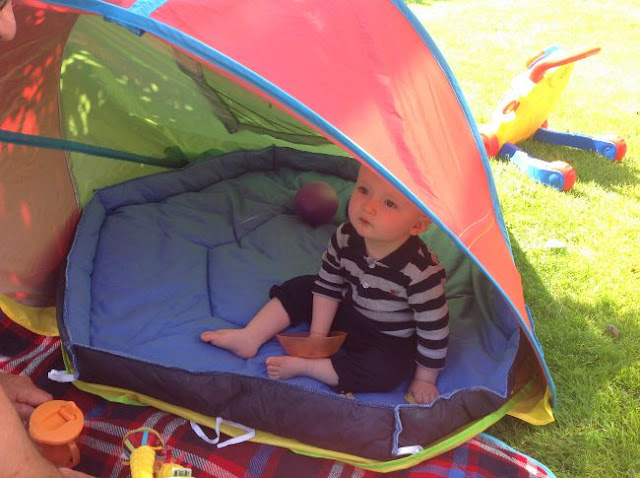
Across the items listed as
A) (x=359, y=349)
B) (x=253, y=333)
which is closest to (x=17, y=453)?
(x=253, y=333)

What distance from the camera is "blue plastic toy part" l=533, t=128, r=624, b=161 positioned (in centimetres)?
291

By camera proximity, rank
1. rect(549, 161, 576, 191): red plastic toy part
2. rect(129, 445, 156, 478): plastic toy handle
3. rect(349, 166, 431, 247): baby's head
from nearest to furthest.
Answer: rect(129, 445, 156, 478): plastic toy handle → rect(349, 166, 431, 247): baby's head → rect(549, 161, 576, 191): red plastic toy part

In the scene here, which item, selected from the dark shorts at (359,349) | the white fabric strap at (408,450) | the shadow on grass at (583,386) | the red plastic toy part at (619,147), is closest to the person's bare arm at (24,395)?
the dark shorts at (359,349)

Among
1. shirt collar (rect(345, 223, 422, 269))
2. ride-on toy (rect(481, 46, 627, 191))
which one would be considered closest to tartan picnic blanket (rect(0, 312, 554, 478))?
shirt collar (rect(345, 223, 422, 269))

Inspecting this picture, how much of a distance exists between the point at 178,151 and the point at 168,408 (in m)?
1.23

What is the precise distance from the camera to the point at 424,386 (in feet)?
5.06

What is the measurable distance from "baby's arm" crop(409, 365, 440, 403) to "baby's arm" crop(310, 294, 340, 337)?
0.26 meters

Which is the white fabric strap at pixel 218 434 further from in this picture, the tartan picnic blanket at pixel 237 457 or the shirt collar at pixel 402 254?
the shirt collar at pixel 402 254

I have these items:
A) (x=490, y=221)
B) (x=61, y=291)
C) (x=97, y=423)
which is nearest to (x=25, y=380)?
(x=97, y=423)

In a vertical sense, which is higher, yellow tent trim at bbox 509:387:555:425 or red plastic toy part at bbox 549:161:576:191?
yellow tent trim at bbox 509:387:555:425

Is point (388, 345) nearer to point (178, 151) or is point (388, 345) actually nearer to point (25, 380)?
point (25, 380)

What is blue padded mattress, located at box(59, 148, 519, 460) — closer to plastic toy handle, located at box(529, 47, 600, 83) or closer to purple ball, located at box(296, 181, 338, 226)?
purple ball, located at box(296, 181, 338, 226)

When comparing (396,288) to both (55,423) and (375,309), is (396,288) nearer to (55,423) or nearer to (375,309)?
(375,309)

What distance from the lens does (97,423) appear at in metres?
1.46
